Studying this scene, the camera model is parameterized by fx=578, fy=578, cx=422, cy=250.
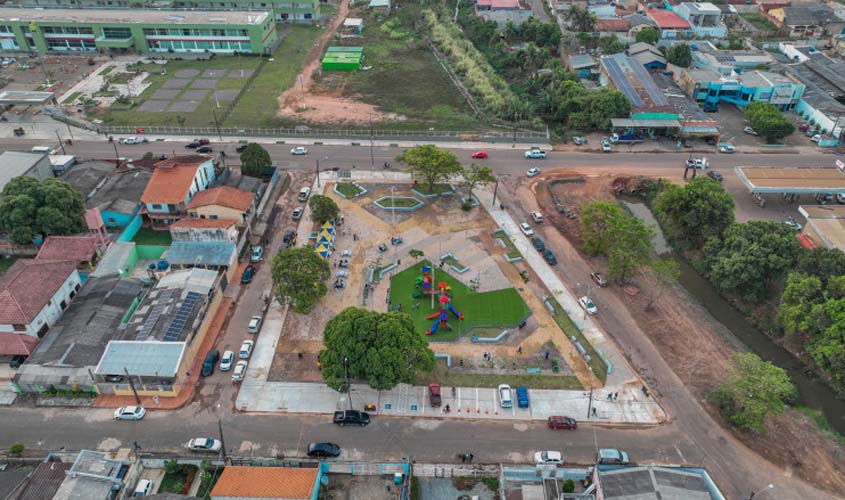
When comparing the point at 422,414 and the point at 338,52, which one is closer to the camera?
the point at 422,414

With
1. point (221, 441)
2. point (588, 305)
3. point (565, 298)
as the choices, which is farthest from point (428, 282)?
point (221, 441)

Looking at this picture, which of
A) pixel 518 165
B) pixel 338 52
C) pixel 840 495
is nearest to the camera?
pixel 840 495

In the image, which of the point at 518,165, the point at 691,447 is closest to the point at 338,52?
the point at 518,165

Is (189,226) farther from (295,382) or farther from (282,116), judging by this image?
(282,116)

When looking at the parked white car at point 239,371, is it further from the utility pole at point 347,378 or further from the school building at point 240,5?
the school building at point 240,5

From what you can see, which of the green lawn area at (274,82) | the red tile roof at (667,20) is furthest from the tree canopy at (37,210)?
the red tile roof at (667,20)

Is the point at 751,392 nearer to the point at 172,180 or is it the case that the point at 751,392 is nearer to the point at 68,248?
the point at 172,180
